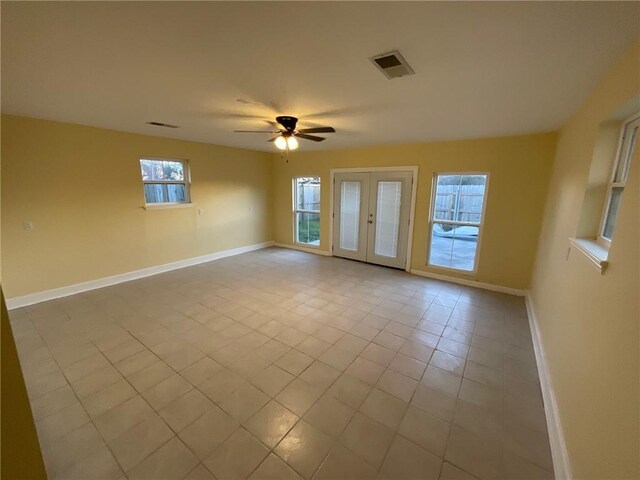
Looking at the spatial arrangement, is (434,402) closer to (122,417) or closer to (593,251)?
(593,251)

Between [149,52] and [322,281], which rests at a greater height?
[149,52]

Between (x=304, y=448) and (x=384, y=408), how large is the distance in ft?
2.13

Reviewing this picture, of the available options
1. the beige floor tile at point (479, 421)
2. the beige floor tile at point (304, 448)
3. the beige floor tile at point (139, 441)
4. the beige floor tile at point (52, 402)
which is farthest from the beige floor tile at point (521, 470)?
the beige floor tile at point (52, 402)

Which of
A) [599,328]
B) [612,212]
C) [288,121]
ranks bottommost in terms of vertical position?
[599,328]

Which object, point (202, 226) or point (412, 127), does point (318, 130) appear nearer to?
point (412, 127)

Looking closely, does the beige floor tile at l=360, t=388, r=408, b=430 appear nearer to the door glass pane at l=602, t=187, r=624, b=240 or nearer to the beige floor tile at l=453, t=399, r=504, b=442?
the beige floor tile at l=453, t=399, r=504, b=442

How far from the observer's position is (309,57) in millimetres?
1668

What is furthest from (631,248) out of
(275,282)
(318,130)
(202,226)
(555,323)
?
(202,226)

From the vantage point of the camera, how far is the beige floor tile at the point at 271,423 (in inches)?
66.8

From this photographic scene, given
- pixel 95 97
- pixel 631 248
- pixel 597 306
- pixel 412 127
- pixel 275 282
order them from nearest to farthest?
pixel 631 248, pixel 597 306, pixel 95 97, pixel 412 127, pixel 275 282

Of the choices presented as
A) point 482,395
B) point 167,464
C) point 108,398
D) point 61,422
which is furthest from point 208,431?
point 482,395

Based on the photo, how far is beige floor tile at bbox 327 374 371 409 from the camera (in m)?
2.00

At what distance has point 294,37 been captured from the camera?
1.45m

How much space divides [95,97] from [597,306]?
415 cm
